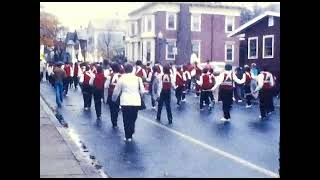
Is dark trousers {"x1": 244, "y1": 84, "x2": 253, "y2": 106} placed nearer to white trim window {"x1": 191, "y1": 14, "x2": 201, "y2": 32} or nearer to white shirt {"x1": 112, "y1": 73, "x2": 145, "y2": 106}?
white trim window {"x1": 191, "y1": 14, "x2": 201, "y2": 32}

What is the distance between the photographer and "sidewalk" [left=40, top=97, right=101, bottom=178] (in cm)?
659

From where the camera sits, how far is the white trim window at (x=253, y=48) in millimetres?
24312

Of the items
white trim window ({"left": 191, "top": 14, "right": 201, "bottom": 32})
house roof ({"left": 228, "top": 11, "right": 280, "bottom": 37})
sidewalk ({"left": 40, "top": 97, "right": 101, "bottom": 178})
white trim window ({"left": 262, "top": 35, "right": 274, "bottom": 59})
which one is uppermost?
white trim window ({"left": 191, "top": 14, "right": 201, "bottom": 32})

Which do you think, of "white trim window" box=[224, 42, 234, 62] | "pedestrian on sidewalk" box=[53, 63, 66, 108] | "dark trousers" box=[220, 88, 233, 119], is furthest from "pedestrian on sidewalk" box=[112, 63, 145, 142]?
"white trim window" box=[224, 42, 234, 62]

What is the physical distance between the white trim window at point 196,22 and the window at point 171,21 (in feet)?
4.90

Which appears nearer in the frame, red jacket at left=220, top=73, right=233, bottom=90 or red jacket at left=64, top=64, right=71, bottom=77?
red jacket at left=220, top=73, right=233, bottom=90

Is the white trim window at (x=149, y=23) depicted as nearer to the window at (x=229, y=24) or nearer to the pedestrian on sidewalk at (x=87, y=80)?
the window at (x=229, y=24)

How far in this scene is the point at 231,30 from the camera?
27484 mm

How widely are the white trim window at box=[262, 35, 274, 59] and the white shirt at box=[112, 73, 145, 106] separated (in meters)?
14.0

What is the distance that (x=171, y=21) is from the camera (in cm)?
3145

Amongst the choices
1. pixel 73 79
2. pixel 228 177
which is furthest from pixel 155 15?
pixel 228 177

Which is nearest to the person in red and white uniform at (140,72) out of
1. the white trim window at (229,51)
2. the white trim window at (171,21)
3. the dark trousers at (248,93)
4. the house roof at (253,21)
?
the dark trousers at (248,93)
